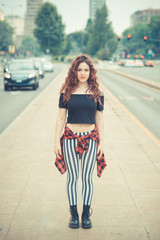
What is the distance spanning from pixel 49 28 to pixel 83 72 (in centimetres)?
10194

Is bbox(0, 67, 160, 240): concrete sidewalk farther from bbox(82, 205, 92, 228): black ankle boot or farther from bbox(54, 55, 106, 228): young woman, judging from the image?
bbox(54, 55, 106, 228): young woman

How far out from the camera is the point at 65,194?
454 cm

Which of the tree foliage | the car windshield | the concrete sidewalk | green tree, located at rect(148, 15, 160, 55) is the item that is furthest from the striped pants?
green tree, located at rect(148, 15, 160, 55)

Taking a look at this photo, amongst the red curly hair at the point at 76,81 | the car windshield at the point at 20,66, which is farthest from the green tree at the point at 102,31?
the red curly hair at the point at 76,81

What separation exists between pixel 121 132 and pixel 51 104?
6.02m

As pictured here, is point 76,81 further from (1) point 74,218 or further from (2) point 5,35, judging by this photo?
(2) point 5,35

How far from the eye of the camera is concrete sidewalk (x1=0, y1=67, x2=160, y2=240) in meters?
3.52

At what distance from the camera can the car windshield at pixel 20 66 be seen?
74.0 feet

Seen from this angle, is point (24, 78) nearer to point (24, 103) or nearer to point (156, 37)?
point (24, 103)

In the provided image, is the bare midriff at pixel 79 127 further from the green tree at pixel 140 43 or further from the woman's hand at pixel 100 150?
the green tree at pixel 140 43

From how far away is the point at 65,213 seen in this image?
396 centimetres

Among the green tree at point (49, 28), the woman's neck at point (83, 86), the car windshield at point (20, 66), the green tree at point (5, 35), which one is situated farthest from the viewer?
the green tree at point (5, 35)

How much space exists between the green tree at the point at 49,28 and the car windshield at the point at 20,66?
265 feet

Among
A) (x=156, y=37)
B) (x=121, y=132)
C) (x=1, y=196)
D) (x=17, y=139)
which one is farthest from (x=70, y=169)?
(x=156, y=37)
